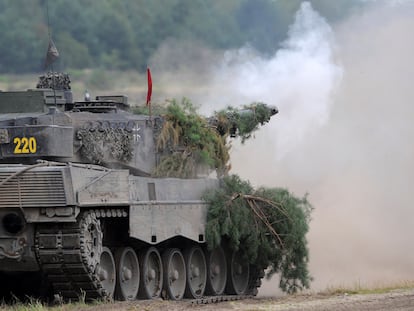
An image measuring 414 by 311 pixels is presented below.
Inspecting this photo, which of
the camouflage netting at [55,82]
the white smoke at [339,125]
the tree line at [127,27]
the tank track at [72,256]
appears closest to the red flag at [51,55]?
the camouflage netting at [55,82]

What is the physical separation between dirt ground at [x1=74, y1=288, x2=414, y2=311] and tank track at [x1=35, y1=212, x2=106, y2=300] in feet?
2.03

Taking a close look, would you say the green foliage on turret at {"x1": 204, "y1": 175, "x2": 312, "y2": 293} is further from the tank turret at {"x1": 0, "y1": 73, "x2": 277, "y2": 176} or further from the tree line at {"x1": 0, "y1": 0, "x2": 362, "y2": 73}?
the tree line at {"x1": 0, "y1": 0, "x2": 362, "y2": 73}

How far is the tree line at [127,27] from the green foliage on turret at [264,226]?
4.88 meters

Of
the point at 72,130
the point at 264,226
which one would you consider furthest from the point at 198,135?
the point at 72,130

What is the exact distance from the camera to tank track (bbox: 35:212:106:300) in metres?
20.9

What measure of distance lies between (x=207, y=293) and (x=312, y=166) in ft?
26.0

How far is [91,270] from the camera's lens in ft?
69.5

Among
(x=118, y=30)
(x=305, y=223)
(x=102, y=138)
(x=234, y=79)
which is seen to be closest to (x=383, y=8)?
(x=234, y=79)

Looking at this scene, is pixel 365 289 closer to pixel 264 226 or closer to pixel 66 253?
pixel 264 226

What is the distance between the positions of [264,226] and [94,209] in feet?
15.2

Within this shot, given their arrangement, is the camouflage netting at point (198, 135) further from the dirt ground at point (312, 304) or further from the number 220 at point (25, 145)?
the dirt ground at point (312, 304)

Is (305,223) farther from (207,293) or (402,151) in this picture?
(402,151)

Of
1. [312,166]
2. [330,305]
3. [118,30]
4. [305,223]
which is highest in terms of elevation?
[118,30]

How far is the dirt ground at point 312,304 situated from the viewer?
779 inches
